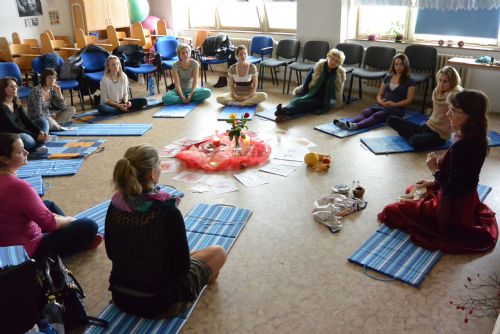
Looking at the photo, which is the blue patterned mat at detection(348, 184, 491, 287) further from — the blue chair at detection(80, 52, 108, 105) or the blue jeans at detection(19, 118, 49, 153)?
the blue chair at detection(80, 52, 108, 105)

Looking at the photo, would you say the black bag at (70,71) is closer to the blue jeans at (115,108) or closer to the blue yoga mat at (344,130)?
the blue jeans at (115,108)

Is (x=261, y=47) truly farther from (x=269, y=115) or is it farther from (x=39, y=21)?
(x=39, y=21)

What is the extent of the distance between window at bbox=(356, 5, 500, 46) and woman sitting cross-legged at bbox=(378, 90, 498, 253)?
365cm

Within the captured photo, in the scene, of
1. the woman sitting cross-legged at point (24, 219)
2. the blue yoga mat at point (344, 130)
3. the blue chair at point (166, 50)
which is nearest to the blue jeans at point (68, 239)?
the woman sitting cross-legged at point (24, 219)

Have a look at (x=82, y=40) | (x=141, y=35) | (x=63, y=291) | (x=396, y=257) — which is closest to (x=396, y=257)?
(x=396, y=257)

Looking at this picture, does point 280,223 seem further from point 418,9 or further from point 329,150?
point 418,9

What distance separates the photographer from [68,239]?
2828 mm

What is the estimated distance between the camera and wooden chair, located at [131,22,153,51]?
27.3 feet

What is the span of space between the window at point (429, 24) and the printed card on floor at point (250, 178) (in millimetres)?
3826

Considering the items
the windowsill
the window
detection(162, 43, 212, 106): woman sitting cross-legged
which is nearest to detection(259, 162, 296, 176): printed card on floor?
detection(162, 43, 212, 106): woman sitting cross-legged

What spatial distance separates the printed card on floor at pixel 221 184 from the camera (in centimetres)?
390

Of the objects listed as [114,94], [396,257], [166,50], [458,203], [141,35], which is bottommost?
[396,257]

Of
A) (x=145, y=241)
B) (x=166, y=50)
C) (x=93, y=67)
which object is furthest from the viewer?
(x=166, y=50)

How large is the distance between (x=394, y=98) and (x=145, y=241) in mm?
4416
